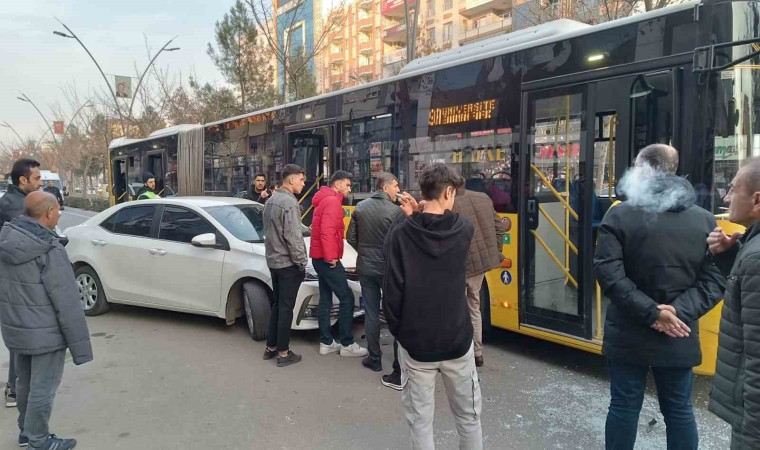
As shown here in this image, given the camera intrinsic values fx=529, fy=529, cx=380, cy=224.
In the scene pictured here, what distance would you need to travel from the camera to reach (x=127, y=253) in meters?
6.61

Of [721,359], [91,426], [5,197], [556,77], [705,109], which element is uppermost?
[556,77]

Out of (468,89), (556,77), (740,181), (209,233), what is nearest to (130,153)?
(209,233)

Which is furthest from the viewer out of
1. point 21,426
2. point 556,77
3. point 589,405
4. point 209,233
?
point 209,233

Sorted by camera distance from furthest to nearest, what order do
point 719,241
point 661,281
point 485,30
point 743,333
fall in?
point 485,30 < point 661,281 < point 719,241 < point 743,333

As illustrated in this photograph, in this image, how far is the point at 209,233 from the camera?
610 centimetres

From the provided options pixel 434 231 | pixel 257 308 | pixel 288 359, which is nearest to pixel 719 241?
pixel 434 231

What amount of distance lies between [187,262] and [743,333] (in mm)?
5559

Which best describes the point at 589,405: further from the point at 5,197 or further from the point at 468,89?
the point at 5,197

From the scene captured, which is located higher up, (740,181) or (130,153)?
(130,153)

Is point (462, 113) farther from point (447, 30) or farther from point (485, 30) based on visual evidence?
point (447, 30)

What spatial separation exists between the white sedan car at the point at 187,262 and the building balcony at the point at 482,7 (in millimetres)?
33903

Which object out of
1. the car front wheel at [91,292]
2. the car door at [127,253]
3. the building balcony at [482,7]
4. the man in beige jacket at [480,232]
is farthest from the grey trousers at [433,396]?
the building balcony at [482,7]

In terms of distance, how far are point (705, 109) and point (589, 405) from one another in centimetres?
246

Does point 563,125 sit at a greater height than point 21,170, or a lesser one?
greater
